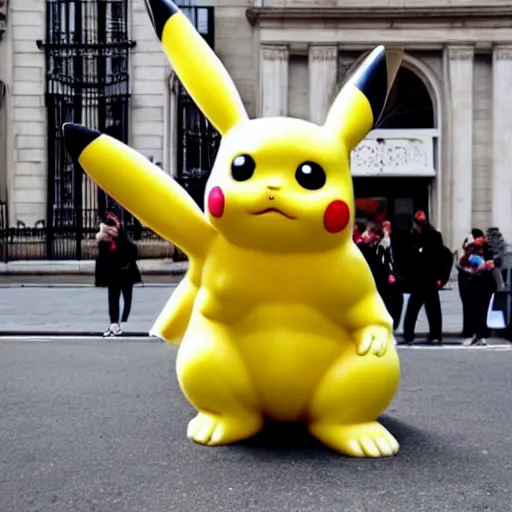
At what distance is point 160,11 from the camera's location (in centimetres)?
502

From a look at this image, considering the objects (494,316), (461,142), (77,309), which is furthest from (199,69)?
(461,142)

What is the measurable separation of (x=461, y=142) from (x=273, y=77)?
16.2 feet

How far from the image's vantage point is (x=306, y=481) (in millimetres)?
4344

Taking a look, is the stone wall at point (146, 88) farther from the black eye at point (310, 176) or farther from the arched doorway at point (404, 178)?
the black eye at point (310, 176)

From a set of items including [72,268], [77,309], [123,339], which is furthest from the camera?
[72,268]

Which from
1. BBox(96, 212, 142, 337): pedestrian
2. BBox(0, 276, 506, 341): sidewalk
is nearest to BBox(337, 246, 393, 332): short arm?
BBox(96, 212, 142, 337): pedestrian

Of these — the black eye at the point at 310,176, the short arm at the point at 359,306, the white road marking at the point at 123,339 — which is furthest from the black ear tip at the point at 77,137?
the white road marking at the point at 123,339

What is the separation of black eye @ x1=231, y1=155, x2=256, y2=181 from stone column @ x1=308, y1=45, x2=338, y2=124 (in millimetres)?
16186

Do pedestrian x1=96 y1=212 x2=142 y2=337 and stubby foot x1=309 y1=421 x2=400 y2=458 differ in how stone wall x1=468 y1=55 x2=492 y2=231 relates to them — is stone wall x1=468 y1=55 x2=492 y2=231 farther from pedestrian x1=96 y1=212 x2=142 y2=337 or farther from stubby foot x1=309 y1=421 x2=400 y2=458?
stubby foot x1=309 y1=421 x2=400 y2=458

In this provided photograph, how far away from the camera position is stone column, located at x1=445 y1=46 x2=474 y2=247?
20.5 m

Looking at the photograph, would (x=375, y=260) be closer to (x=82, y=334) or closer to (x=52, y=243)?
(x=82, y=334)

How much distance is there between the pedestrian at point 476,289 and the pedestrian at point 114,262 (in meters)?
4.42

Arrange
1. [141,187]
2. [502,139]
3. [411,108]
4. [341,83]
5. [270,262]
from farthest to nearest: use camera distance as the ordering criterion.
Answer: [411,108]
[341,83]
[502,139]
[141,187]
[270,262]

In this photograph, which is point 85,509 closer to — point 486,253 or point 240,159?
point 240,159
